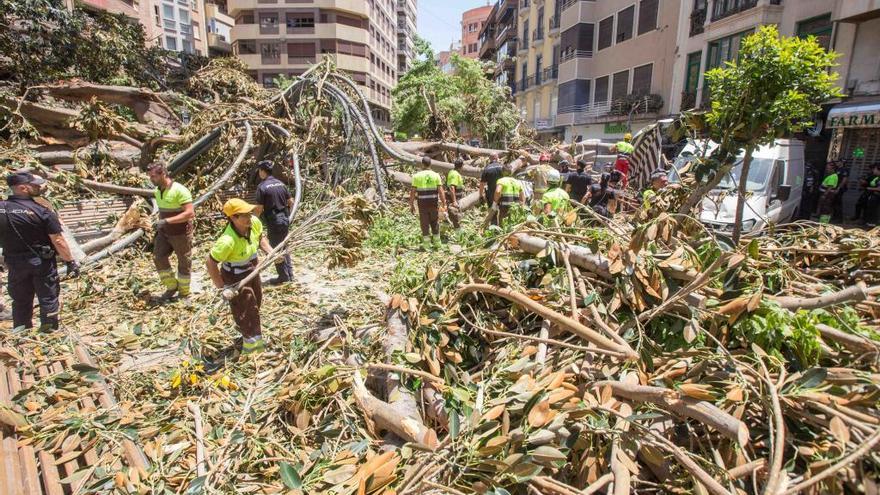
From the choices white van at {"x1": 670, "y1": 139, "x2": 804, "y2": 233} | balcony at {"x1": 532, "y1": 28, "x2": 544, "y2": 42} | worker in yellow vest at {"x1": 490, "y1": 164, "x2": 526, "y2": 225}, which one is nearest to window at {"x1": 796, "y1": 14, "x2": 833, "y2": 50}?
white van at {"x1": 670, "y1": 139, "x2": 804, "y2": 233}

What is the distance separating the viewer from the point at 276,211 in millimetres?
6270

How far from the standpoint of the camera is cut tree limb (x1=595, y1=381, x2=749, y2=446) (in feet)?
6.26

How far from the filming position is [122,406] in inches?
126

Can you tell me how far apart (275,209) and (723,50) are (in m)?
18.3

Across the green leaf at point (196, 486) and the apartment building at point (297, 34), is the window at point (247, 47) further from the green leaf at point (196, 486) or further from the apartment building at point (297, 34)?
the green leaf at point (196, 486)

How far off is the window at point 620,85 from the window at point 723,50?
635cm

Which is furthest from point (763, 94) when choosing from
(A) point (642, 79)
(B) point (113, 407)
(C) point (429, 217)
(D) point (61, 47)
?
(A) point (642, 79)

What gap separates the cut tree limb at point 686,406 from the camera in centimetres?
191

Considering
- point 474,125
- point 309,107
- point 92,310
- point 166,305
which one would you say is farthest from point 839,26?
point 92,310

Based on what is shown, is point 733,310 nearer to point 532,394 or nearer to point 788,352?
point 788,352

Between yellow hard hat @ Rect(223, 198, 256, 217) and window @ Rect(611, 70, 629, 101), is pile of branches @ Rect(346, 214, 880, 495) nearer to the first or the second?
yellow hard hat @ Rect(223, 198, 256, 217)

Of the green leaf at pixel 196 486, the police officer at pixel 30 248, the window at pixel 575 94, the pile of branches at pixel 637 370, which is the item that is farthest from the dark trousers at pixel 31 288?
the window at pixel 575 94

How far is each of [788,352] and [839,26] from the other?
1593 cm

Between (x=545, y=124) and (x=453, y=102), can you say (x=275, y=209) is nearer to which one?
(x=453, y=102)
